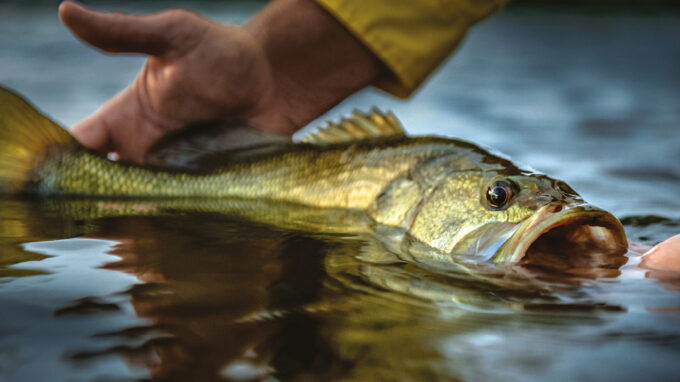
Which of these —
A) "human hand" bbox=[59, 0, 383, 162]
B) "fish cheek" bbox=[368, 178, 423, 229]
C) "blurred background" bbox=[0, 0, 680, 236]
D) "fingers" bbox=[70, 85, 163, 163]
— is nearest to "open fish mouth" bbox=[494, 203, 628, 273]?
"fish cheek" bbox=[368, 178, 423, 229]

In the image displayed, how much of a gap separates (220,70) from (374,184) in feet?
4.22

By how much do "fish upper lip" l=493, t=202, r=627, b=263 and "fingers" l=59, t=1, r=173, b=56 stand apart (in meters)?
2.18

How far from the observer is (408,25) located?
3725mm

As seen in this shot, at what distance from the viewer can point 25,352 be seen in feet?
4.20

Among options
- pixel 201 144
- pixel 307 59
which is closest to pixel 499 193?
pixel 201 144

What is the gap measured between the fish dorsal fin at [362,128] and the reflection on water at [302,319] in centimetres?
104

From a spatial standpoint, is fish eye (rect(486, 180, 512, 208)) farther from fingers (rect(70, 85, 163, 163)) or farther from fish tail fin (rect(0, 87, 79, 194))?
fingers (rect(70, 85, 163, 163))

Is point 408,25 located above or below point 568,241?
above

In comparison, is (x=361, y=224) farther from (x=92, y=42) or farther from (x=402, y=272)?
(x=92, y=42)

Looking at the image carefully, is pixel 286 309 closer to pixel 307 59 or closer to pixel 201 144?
pixel 201 144

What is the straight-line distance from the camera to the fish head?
1967 millimetres

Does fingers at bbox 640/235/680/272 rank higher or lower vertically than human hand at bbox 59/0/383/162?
lower

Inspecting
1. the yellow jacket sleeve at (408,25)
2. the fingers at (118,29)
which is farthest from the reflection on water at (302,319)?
the yellow jacket sleeve at (408,25)

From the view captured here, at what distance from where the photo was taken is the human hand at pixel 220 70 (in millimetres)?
3389
